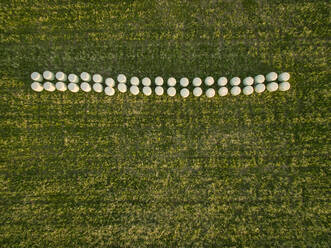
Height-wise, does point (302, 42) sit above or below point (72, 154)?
above

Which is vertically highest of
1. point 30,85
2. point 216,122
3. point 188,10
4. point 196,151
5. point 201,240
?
point 188,10

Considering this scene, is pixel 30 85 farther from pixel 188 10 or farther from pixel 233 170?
pixel 233 170

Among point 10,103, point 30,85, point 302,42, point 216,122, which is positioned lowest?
point 216,122

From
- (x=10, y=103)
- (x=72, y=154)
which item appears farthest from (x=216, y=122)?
(x=10, y=103)

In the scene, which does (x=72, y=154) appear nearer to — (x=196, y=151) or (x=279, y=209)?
(x=196, y=151)

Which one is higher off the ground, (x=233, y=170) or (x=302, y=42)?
(x=302, y=42)

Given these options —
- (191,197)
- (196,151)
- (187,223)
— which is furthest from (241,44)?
(187,223)
